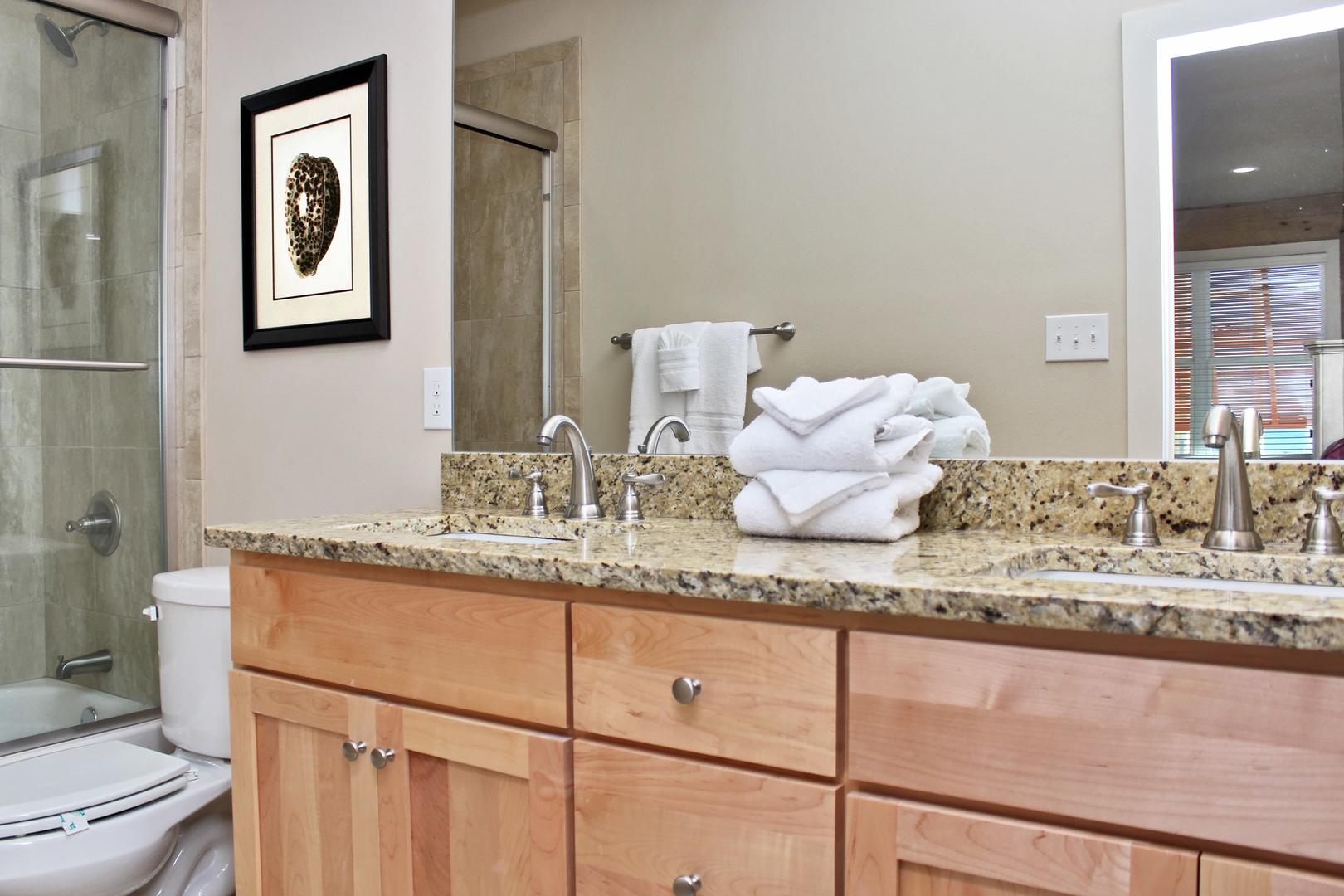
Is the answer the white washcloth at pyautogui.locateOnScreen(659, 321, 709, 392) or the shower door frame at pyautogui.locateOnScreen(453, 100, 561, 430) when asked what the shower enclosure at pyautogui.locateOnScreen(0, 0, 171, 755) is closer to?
the shower door frame at pyautogui.locateOnScreen(453, 100, 561, 430)

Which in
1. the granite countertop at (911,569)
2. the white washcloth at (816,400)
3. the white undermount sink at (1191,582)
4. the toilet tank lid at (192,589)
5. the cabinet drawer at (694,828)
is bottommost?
the cabinet drawer at (694,828)

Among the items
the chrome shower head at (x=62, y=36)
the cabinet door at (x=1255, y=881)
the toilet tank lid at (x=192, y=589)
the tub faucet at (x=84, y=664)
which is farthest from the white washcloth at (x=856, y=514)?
the chrome shower head at (x=62, y=36)

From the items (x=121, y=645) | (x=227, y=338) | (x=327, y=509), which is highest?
(x=227, y=338)

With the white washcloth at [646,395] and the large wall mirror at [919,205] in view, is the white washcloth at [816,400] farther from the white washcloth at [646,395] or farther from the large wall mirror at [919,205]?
the white washcloth at [646,395]

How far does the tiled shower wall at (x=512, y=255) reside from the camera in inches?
67.6

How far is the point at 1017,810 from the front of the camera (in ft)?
2.74

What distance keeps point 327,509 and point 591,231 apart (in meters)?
0.88

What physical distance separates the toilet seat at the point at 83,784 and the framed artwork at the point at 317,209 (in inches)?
34.4

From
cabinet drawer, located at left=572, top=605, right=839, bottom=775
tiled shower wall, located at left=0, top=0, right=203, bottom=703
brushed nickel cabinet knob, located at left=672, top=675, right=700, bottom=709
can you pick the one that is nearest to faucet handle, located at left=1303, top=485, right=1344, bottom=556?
cabinet drawer, located at left=572, top=605, right=839, bottom=775

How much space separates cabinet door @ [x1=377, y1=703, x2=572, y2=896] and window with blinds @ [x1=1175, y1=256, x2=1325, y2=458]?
871 mm

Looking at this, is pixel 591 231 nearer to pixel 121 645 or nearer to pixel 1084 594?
pixel 1084 594

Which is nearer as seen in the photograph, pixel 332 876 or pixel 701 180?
pixel 332 876

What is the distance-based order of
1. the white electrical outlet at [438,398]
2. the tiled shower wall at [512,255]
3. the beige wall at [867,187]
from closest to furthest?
the beige wall at [867,187] < the tiled shower wall at [512,255] < the white electrical outlet at [438,398]

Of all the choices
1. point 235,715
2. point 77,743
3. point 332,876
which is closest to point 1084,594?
point 332,876
